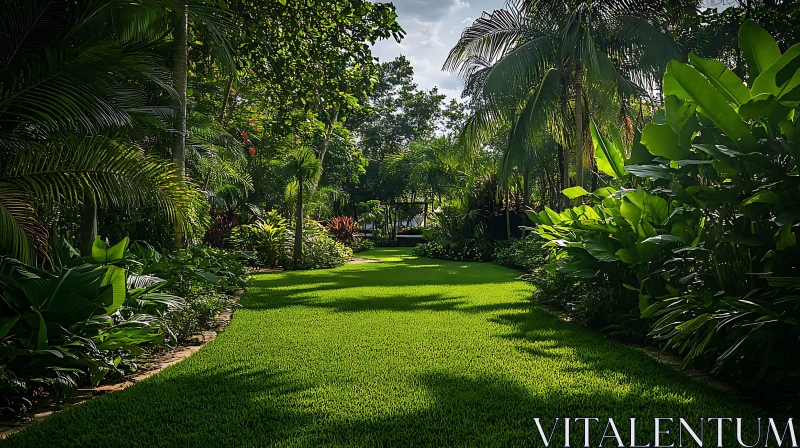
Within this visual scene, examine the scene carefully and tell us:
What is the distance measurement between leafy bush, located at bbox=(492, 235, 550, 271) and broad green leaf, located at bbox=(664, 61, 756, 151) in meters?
5.80

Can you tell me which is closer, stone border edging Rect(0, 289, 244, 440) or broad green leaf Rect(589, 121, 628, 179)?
stone border edging Rect(0, 289, 244, 440)

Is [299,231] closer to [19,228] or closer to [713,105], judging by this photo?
[19,228]

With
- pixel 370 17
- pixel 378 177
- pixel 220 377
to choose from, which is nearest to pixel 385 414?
pixel 220 377

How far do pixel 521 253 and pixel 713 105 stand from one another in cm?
918

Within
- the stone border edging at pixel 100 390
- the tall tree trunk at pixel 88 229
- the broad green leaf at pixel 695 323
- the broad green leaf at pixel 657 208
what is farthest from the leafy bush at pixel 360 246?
the broad green leaf at pixel 695 323

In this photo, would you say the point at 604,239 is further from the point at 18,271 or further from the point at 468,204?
the point at 468,204

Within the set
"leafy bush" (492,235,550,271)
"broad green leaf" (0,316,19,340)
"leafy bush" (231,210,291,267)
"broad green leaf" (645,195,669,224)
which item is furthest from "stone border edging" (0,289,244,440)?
"leafy bush" (231,210,291,267)

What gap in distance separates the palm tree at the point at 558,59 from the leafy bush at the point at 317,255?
5.00 meters

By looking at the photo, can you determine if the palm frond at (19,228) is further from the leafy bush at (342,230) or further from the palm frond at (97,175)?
the leafy bush at (342,230)

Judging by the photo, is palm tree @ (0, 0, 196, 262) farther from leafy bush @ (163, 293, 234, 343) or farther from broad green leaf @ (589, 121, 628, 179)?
broad green leaf @ (589, 121, 628, 179)

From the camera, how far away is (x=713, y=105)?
337 centimetres

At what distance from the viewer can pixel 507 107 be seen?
13.9 m

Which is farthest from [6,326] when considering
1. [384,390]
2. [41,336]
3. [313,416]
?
[384,390]

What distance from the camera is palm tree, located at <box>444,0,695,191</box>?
35.9ft
